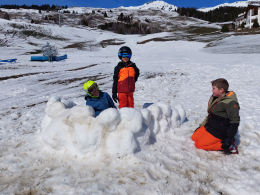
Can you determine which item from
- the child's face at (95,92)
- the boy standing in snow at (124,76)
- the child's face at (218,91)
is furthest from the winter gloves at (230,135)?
the child's face at (95,92)

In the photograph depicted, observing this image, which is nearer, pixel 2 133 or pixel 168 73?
pixel 2 133

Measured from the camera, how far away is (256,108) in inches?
216

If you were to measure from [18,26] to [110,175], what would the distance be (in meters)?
54.9

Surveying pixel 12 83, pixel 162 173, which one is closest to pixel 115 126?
pixel 162 173

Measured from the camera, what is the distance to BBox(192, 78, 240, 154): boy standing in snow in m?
2.92

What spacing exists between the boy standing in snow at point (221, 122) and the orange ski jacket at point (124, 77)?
186cm

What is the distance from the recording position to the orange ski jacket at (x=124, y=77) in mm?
4258

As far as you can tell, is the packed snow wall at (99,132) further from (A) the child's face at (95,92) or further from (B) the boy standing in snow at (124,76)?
(B) the boy standing in snow at (124,76)

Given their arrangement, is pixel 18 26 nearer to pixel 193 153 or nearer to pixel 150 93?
pixel 150 93

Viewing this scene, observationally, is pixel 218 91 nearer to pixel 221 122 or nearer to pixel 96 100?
pixel 221 122

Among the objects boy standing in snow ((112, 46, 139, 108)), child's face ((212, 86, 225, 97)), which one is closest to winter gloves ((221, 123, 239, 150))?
child's face ((212, 86, 225, 97))

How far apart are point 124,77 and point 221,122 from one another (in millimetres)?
2278

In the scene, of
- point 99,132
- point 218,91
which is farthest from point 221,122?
point 99,132

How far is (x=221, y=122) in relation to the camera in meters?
3.13
